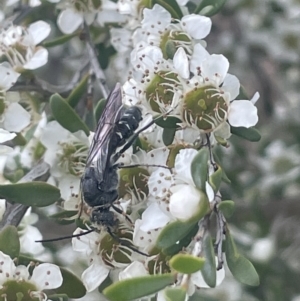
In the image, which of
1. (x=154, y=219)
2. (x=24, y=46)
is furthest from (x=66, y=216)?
(x=24, y=46)

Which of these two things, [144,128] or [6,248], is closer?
[6,248]

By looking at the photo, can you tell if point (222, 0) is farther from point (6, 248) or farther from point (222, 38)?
point (222, 38)

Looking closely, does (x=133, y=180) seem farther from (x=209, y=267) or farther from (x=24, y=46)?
(x=24, y=46)

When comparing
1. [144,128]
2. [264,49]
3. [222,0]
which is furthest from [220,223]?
[264,49]

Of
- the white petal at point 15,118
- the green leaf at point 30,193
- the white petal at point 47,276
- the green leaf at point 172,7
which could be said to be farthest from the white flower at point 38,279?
the green leaf at point 172,7

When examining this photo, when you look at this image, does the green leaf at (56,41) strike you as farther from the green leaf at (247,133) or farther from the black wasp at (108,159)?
the green leaf at (247,133)

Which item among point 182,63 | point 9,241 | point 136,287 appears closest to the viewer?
point 136,287

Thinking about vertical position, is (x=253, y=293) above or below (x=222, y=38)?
below

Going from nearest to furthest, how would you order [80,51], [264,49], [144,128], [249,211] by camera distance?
[144,128] → [249,211] → [80,51] → [264,49]
